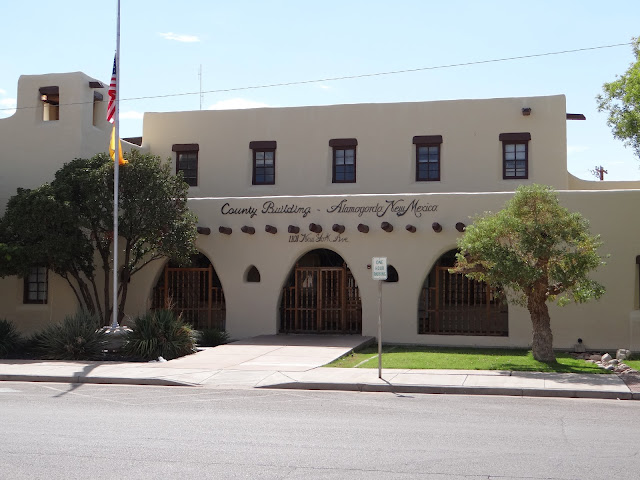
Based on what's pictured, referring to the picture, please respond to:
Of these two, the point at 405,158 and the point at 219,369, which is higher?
the point at 405,158

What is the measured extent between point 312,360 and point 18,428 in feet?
29.6

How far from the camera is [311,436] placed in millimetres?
10062

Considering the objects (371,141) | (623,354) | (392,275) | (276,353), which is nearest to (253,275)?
(392,275)

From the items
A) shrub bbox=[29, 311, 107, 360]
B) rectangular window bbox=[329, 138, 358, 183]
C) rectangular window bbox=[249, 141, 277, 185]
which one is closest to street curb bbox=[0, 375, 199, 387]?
shrub bbox=[29, 311, 107, 360]

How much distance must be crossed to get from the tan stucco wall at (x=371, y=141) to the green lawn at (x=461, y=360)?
21.6ft

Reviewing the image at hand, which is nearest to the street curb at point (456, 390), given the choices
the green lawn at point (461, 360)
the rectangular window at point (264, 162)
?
the green lawn at point (461, 360)

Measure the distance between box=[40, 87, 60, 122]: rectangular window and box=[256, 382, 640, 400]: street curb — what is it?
45.1 ft

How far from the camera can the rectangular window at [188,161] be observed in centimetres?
2836

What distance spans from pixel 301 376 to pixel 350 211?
8.52 meters

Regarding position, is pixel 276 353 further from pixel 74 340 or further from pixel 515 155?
pixel 515 155

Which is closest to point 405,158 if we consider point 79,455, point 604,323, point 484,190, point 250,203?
→ point 484,190

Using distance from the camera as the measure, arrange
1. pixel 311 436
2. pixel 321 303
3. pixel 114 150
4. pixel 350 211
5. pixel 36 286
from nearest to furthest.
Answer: pixel 311 436 < pixel 114 150 < pixel 350 211 < pixel 321 303 < pixel 36 286

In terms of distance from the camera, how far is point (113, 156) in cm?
2156

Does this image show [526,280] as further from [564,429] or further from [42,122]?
[42,122]
